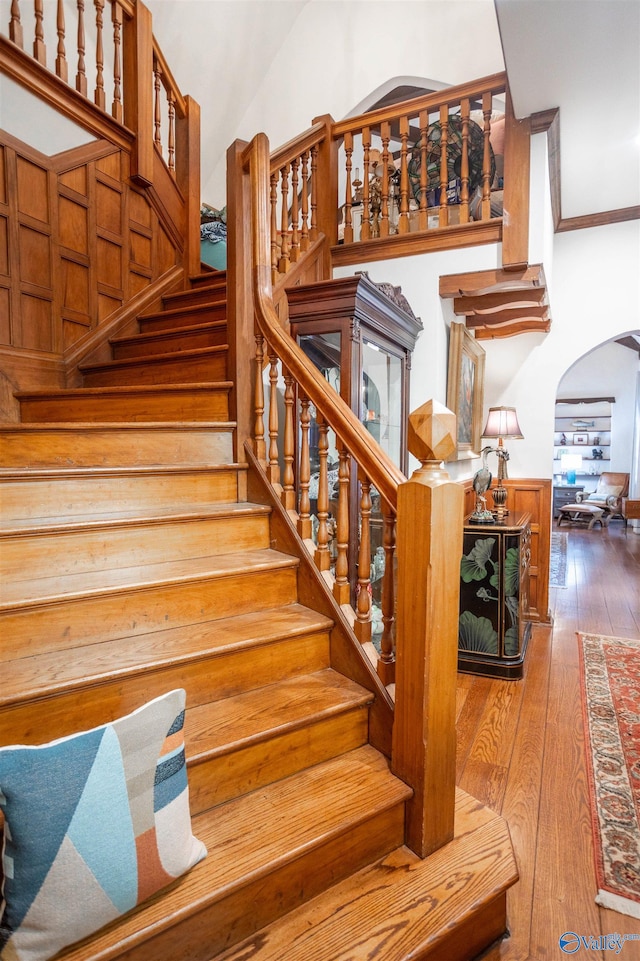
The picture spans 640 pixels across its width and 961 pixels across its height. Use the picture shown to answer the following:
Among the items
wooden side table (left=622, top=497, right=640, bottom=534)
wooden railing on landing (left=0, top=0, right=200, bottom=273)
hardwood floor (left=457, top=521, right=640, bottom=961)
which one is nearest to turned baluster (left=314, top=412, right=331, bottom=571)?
hardwood floor (left=457, top=521, right=640, bottom=961)

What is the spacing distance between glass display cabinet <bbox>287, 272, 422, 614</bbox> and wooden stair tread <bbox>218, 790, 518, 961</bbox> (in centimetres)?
102

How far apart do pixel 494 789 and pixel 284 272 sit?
8.58 ft

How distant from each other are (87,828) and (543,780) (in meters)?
1.79

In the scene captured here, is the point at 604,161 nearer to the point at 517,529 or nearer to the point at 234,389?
the point at 517,529

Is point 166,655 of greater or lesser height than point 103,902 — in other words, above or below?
above

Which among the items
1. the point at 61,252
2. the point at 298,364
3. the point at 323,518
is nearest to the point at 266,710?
the point at 323,518

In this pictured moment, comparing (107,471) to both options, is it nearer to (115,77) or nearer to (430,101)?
(430,101)

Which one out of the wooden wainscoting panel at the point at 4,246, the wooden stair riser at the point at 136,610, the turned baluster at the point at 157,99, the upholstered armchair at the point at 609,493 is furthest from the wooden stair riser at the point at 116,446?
the upholstered armchair at the point at 609,493

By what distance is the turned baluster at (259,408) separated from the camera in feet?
6.84

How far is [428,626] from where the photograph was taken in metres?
1.23

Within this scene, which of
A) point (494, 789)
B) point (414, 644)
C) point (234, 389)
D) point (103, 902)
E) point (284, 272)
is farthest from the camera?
point (284, 272)

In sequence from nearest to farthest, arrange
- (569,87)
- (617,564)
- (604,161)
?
(569,87) → (604,161) → (617,564)

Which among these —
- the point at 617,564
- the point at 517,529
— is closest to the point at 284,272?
the point at 517,529

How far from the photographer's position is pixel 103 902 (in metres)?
0.90
